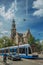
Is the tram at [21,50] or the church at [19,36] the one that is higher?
the church at [19,36]

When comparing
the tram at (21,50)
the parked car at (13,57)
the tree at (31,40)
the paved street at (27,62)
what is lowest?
the paved street at (27,62)

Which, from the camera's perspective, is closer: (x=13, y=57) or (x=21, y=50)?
(x=13, y=57)

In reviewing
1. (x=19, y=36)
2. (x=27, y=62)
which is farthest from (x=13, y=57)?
(x=19, y=36)

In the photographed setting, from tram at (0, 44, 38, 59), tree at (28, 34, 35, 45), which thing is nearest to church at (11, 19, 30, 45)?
tree at (28, 34, 35, 45)

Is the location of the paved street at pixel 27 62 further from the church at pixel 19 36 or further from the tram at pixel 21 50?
the church at pixel 19 36

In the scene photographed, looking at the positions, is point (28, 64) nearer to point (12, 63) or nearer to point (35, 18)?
point (12, 63)

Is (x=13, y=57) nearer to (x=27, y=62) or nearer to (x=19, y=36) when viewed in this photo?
(x=27, y=62)

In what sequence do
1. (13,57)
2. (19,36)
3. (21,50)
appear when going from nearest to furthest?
(19,36)
(13,57)
(21,50)

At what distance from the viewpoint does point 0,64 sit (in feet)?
11.3

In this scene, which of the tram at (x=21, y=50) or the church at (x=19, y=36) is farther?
the tram at (x=21, y=50)

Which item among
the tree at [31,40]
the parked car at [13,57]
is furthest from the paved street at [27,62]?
the tree at [31,40]

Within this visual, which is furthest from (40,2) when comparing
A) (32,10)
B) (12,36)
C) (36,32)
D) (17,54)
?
(17,54)

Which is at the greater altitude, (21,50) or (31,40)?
(31,40)

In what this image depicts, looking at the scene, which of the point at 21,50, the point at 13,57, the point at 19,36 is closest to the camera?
the point at 19,36
